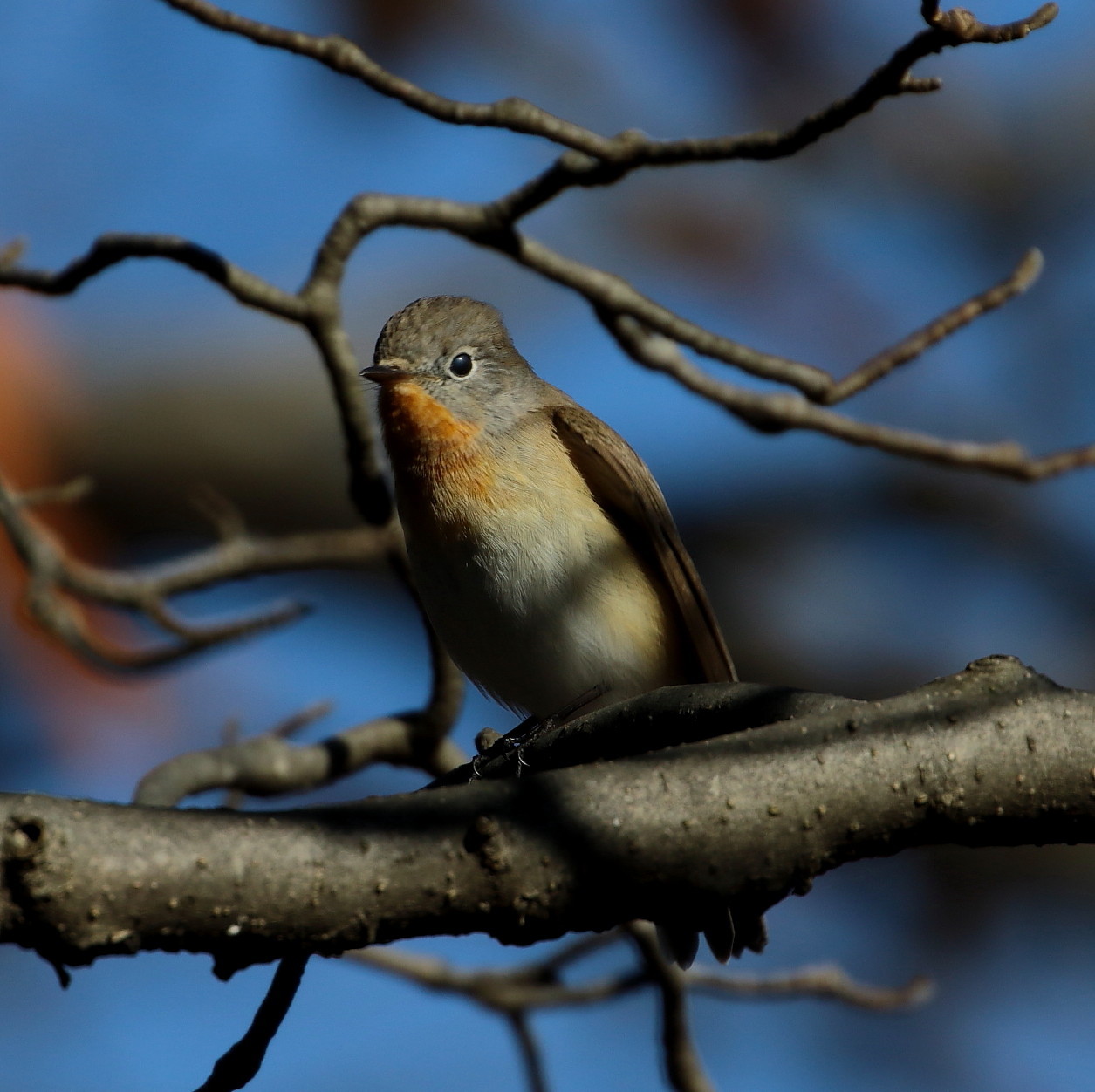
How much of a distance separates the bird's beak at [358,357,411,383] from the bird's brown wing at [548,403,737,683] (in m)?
0.60

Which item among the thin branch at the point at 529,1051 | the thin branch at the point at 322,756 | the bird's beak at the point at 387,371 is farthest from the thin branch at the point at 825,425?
the thin branch at the point at 529,1051

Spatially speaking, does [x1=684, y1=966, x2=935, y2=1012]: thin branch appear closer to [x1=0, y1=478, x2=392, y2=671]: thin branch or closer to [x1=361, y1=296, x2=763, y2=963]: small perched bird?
[x1=361, y1=296, x2=763, y2=963]: small perched bird

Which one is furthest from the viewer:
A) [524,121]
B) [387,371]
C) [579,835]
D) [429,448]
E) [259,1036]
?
[387,371]

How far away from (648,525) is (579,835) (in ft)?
7.78

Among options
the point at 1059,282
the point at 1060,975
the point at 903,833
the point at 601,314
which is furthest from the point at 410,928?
the point at 1059,282

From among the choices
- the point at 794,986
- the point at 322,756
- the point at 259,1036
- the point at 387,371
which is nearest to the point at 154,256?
the point at 387,371

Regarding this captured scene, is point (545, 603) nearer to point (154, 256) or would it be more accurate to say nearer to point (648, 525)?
point (648, 525)

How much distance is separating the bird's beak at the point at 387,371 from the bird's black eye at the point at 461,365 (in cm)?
17

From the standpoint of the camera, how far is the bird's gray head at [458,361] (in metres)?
4.95

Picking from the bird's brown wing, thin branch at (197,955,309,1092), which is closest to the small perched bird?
the bird's brown wing

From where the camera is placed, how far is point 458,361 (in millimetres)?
5137

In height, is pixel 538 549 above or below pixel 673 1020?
above

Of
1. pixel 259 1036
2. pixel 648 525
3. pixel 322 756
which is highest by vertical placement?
pixel 648 525

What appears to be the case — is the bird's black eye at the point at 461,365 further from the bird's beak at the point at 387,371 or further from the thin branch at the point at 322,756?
the thin branch at the point at 322,756
